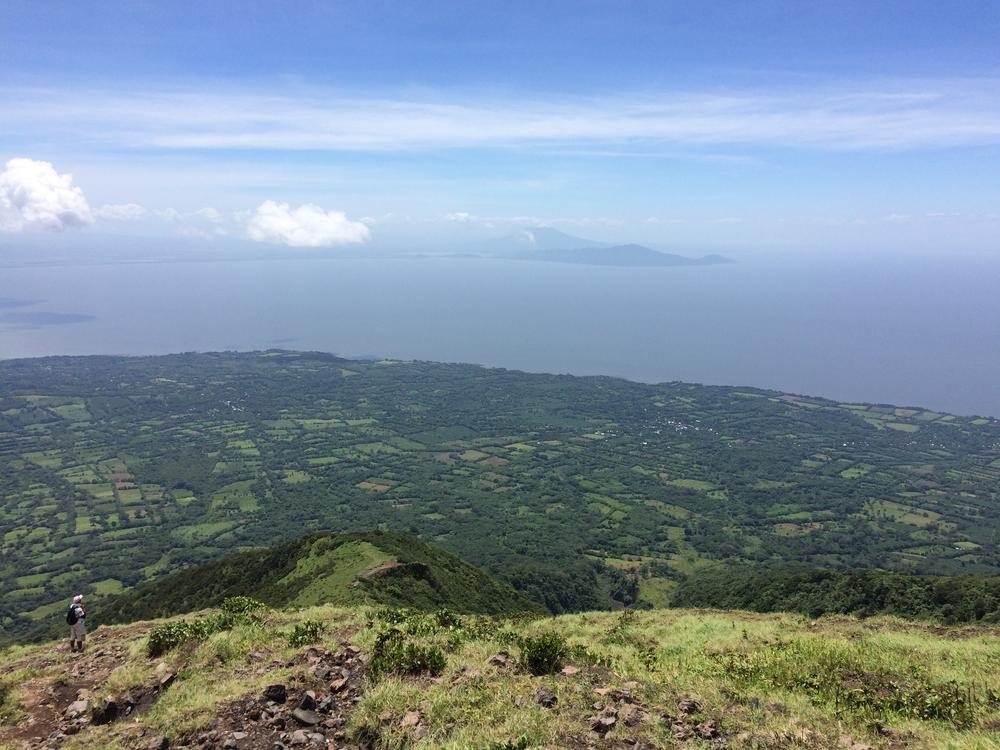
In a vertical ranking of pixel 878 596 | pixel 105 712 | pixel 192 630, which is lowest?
pixel 878 596

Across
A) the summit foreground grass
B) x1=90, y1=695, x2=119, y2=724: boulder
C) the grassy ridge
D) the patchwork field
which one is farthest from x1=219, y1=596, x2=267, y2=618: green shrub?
the patchwork field

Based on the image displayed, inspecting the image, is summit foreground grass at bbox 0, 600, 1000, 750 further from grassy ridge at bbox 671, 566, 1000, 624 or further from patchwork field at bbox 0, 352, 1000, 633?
patchwork field at bbox 0, 352, 1000, 633

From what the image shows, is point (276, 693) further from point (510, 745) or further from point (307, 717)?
point (510, 745)

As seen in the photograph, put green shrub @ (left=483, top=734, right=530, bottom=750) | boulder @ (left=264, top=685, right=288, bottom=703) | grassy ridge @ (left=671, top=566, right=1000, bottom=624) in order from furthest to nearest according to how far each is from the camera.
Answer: grassy ridge @ (left=671, top=566, right=1000, bottom=624), boulder @ (left=264, top=685, right=288, bottom=703), green shrub @ (left=483, top=734, right=530, bottom=750)

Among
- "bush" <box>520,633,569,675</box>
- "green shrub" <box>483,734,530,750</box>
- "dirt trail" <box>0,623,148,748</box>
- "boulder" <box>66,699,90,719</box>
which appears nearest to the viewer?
"green shrub" <box>483,734,530,750</box>

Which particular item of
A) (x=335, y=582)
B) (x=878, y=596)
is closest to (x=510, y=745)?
(x=335, y=582)

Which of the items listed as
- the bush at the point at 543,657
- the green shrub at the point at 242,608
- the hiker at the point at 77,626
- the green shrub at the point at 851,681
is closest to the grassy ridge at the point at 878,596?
the green shrub at the point at 851,681

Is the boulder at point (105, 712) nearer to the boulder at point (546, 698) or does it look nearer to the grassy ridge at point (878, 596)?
the boulder at point (546, 698)
